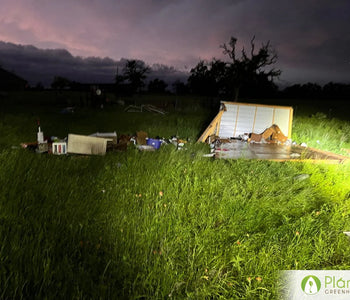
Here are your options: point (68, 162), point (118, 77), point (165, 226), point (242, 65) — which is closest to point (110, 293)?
point (165, 226)

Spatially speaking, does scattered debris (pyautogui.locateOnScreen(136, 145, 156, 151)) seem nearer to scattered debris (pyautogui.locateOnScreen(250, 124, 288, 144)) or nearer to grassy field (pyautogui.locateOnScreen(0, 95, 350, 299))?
grassy field (pyautogui.locateOnScreen(0, 95, 350, 299))

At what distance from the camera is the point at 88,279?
5.86 feet

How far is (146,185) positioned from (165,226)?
109cm

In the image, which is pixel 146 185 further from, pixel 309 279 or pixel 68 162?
pixel 309 279

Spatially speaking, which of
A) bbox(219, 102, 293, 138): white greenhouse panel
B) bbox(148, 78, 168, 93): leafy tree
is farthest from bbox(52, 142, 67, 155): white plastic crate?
bbox(148, 78, 168, 93): leafy tree

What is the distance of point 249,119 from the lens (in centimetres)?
846

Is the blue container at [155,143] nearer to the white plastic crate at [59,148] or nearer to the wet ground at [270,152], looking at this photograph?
the wet ground at [270,152]

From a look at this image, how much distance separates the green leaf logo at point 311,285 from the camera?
6.68 feet

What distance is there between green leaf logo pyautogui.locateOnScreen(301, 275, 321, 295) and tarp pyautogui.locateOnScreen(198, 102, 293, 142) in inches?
250

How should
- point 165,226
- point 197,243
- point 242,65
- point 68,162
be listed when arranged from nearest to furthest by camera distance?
point 197,243
point 165,226
point 68,162
point 242,65

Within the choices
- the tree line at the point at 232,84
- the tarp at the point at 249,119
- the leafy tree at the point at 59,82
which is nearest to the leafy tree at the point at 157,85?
the tree line at the point at 232,84

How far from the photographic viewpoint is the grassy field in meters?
1.83

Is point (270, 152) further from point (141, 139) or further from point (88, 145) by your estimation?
point (88, 145)

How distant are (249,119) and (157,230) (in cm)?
698
